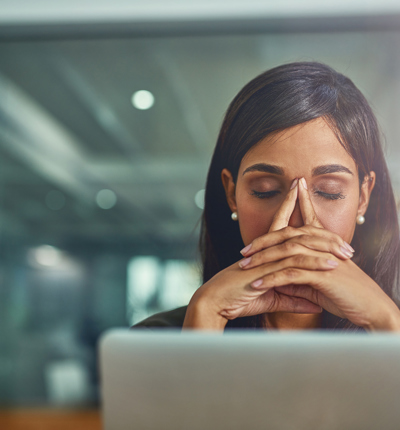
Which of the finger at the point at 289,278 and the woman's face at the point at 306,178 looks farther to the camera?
the woman's face at the point at 306,178

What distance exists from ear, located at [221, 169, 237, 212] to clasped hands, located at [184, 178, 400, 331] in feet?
0.60

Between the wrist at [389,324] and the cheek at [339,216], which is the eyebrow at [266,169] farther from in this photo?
the wrist at [389,324]

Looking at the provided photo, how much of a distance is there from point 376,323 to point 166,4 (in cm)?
233

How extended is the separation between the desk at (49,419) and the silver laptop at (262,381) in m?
2.71

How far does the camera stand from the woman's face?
1092 mm

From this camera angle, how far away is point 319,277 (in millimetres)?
870

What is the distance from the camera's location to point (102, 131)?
3031 mm

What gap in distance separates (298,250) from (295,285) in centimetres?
10

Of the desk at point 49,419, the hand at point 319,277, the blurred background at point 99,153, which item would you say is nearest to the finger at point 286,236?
the hand at point 319,277

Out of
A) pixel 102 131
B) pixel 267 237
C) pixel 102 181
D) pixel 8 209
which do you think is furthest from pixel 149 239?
pixel 267 237

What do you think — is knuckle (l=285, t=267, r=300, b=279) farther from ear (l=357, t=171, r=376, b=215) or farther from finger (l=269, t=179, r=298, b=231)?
ear (l=357, t=171, r=376, b=215)

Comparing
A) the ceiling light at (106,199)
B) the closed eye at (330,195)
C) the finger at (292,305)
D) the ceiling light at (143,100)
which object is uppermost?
the ceiling light at (143,100)

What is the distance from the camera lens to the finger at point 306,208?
1037 millimetres

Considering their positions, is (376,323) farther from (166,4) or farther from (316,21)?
(166,4)
